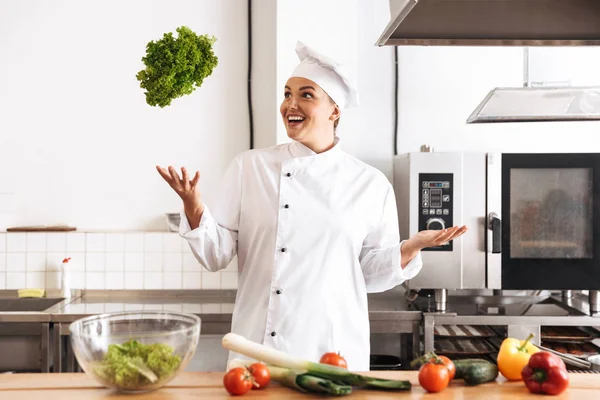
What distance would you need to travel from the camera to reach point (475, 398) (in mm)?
1655

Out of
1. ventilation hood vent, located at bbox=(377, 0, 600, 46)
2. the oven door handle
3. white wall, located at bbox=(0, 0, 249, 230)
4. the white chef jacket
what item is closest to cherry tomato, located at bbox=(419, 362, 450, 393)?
the white chef jacket

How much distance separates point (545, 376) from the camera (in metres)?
1.68

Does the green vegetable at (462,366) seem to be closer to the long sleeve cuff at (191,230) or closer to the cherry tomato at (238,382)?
the cherry tomato at (238,382)

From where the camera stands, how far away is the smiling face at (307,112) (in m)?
2.46

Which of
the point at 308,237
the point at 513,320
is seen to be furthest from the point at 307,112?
the point at 513,320

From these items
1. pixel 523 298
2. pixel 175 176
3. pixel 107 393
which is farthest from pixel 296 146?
pixel 523 298

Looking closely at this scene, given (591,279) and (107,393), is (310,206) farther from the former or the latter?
(591,279)

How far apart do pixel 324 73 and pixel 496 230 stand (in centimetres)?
135

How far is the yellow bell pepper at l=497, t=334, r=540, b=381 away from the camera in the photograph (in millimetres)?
1783

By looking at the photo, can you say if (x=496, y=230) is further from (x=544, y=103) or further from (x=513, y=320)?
(x=544, y=103)

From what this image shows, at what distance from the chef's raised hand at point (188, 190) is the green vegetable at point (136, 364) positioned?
21.0 inches

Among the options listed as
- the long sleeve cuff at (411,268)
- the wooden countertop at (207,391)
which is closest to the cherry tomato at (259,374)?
the wooden countertop at (207,391)

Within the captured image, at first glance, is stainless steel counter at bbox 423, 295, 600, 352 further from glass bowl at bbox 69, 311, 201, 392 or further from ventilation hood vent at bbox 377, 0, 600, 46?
glass bowl at bbox 69, 311, 201, 392

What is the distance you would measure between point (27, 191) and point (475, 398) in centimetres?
314
